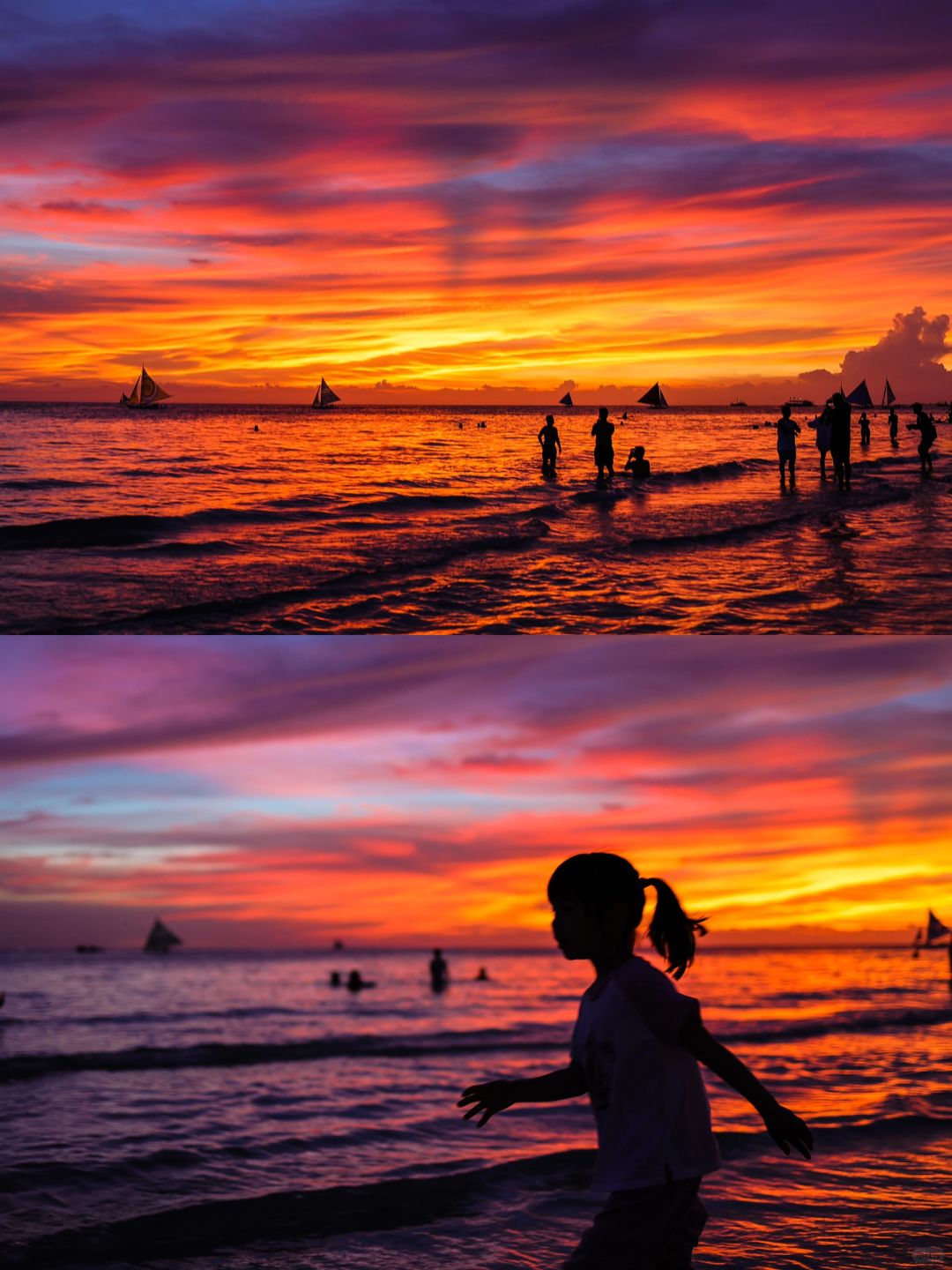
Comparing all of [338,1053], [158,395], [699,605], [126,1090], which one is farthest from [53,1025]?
[158,395]

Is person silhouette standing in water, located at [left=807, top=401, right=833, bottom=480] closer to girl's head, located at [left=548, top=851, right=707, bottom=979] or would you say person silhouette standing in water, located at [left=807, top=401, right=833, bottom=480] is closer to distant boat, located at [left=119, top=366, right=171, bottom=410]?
girl's head, located at [left=548, top=851, right=707, bottom=979]

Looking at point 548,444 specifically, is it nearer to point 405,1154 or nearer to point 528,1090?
point 405,1154

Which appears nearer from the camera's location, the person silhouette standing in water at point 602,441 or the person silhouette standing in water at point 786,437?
the person silhouette standing in water at point 786,437

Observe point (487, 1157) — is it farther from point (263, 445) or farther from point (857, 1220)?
point (263, 445)

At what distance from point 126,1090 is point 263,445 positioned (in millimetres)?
45203

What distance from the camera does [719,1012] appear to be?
99.7 ft

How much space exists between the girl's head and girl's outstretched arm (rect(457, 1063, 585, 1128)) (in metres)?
0.38

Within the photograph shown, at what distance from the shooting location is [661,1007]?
133 inches

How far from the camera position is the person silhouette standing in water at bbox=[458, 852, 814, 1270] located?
3371 millimetres

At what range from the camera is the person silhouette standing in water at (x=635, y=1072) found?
3.37 metres

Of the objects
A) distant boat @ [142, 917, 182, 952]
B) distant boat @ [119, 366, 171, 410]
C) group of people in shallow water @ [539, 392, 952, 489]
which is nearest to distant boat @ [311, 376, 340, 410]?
distant boat @ [119, 366, 171, 410]

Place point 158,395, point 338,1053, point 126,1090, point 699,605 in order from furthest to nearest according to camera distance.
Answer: point 158,395 < point 338,1053 < point 126,1090 < point 699,605

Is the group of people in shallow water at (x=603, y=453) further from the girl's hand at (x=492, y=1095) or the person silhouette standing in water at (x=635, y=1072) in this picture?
the girl's hand at (x=492, y=1095)

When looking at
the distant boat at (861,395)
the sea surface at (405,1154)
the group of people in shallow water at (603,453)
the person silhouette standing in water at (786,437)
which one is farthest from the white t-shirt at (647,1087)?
the distant boat at (861,395)
